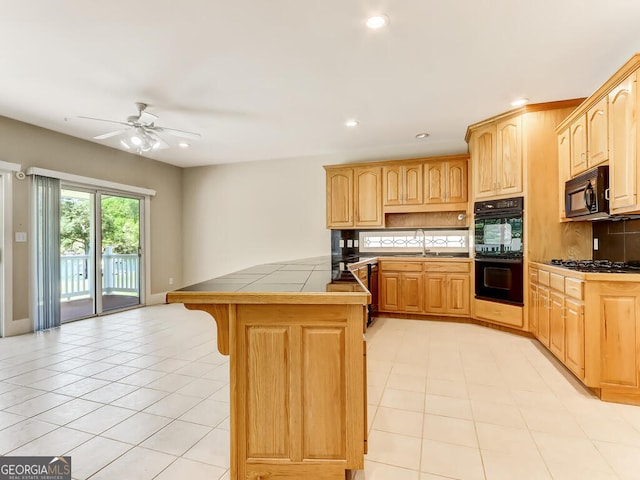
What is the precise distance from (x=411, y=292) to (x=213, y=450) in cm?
336

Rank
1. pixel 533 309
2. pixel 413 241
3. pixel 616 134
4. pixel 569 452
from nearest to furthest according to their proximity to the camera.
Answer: pixel 569 452 → pixel 616 134 → pixel 533 309 → pixel 413 241

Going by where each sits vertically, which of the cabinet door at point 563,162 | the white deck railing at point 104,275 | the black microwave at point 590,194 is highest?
the cabinet door at point 563,162

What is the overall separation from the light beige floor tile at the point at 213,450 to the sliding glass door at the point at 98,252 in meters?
3.98

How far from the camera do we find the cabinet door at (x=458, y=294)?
171 inches

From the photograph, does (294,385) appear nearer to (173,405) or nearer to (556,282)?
(173,405)

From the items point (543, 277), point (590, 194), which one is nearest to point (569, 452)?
point (543, 277)

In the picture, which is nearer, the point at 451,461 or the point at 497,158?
the point at 451,461

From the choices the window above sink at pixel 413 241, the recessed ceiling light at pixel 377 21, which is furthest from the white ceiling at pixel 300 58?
the window above sink at pixel 413 241

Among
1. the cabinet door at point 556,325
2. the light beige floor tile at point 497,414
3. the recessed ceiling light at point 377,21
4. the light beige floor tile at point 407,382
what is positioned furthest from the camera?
the cabinet door at point 556,325

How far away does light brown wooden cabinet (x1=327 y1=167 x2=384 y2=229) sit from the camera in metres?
4.96

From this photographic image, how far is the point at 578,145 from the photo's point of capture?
3084mm

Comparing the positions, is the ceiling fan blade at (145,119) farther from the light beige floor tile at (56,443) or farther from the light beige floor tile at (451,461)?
the light beige floor tile at (451,461)

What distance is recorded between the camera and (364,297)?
4.57 ft

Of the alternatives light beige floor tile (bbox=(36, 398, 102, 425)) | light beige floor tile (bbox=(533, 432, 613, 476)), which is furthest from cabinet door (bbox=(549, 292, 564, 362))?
light beige floor tile (bbox=(36, 398, 102, 425))
